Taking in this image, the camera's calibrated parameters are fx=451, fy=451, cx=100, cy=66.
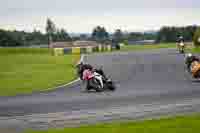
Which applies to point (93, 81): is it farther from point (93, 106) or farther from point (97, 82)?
point (93, 106)

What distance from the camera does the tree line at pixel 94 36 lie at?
112875 millimetres

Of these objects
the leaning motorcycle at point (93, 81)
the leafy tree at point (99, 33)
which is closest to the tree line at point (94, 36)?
the leafy tree at point (99, 33)

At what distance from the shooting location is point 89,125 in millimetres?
10398

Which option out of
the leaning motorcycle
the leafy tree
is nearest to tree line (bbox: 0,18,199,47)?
the leafy tree

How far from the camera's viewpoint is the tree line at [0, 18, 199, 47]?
112875 mm

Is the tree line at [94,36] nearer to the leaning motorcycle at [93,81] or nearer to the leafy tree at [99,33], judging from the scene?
the leafy tree at [99,33]

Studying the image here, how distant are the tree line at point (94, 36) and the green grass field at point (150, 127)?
88832mm

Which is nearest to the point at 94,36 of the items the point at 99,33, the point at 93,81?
the point at 99,33

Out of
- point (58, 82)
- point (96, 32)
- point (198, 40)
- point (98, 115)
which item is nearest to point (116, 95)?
point (98, 115)

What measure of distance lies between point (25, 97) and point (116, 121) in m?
6.96

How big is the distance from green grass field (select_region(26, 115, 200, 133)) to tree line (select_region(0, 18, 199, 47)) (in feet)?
291

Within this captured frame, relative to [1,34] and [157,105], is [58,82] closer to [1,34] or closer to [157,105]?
[157,105]

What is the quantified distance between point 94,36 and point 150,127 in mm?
124420

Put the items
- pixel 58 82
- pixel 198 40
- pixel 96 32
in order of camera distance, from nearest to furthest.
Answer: pixel 58 82 → pixel 198 40 → pixel 96 32
